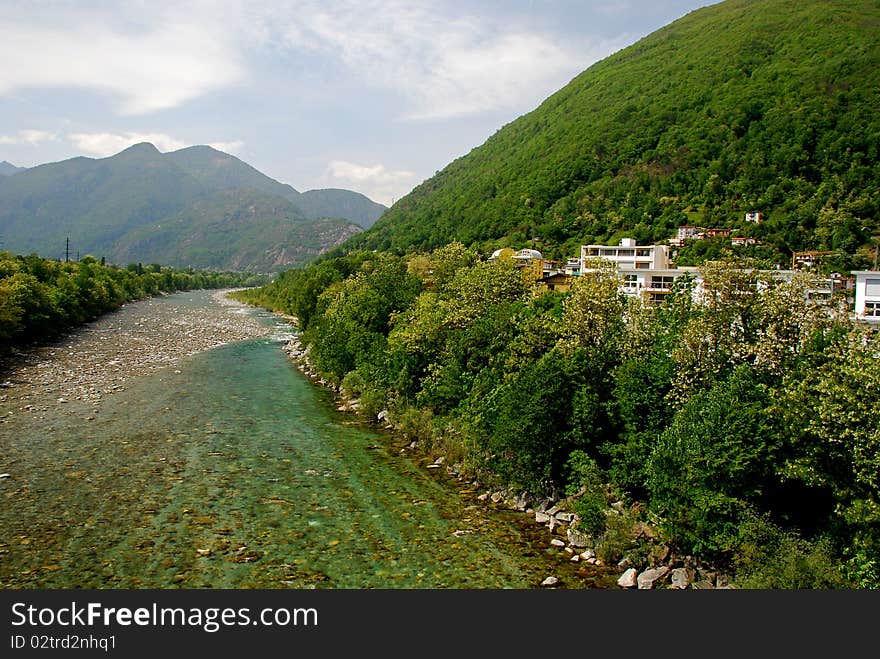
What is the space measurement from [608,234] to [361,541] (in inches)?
3783

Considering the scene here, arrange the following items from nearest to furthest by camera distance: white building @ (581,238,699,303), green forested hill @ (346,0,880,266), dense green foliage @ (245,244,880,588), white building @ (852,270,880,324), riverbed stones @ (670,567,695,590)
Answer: dense green foliage @ (245,244,880,588), riverbed stones @ (670,567,695,590), white building @ (852,270,880,324), white building @ (581,238,699,303), green forested hill @ (346,0,880,266)

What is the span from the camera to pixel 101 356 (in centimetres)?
4694

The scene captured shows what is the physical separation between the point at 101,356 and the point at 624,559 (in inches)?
1761

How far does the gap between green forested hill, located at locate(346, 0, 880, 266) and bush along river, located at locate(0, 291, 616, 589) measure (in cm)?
7225

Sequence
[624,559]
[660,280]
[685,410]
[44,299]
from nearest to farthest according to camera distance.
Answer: [624,559] < [685,410] < [44,299] < [660,280]

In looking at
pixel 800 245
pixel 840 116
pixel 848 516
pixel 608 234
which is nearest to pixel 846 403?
pixel 848 516

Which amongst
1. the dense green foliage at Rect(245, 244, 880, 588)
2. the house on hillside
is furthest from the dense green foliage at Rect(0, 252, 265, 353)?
the house on hillside

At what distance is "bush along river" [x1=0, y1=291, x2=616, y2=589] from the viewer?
14.7 m

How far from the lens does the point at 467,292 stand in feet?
106

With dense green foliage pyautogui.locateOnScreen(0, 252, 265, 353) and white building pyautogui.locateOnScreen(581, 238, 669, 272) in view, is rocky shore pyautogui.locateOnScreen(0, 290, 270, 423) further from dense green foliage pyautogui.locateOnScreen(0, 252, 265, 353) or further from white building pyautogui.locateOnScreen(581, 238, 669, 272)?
white building pyautogui.locateOnScreen(581, 238, 669, 272)

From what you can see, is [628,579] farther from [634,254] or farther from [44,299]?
[634,254]

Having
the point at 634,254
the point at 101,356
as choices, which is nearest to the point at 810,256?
the point at 634,254

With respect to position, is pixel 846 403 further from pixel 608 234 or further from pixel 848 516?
pixel 608 234

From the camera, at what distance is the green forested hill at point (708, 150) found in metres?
91.9
